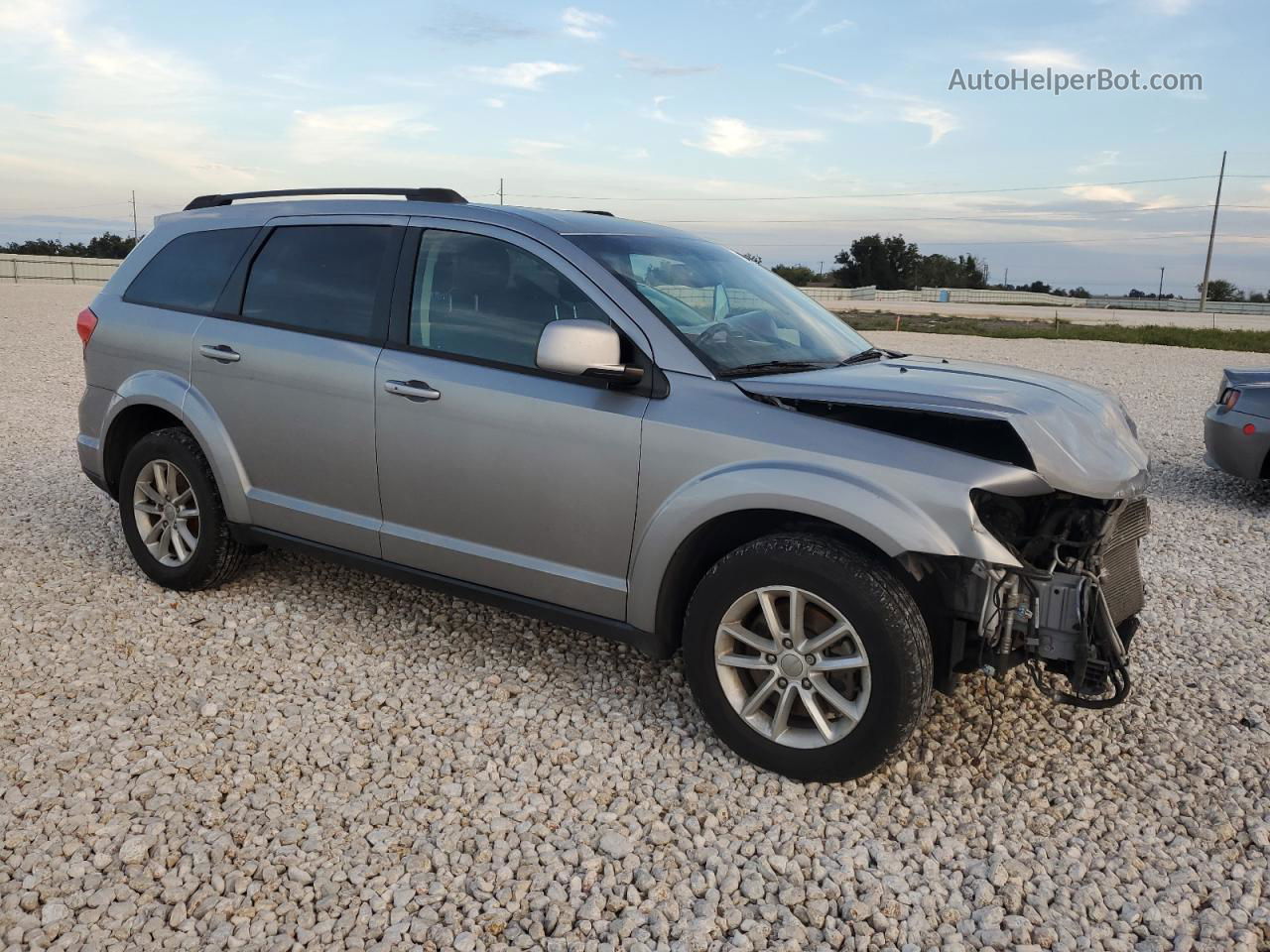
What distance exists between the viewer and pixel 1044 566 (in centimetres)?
336

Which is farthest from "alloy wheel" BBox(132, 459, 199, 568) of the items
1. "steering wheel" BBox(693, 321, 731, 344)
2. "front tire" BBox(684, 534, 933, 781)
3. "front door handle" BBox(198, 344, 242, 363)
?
"front tire" BBox(684, 534, 933, 781)

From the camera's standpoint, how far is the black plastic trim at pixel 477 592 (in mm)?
3736

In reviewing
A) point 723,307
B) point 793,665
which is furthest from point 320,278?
point 793,665

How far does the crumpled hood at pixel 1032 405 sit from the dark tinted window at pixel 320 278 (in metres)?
1.78

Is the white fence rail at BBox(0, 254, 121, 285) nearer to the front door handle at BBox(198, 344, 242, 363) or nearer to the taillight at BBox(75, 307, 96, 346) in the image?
the taillight at BBox(75, 307, 96, 346)

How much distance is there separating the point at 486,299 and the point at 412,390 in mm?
466

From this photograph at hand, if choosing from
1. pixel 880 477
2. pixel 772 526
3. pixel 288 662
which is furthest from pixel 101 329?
pixel 880 477

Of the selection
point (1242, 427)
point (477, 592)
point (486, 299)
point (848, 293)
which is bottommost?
point (477, 592)

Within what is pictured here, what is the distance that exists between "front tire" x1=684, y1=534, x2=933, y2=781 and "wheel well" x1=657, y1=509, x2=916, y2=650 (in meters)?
0.08

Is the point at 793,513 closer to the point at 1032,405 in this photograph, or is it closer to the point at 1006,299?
the point at 1032,405

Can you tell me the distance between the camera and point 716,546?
3637 millimetres

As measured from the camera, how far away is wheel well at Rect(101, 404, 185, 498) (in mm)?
5148

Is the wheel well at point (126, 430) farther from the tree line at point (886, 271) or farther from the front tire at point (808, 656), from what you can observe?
the tree line at point (886, 271)

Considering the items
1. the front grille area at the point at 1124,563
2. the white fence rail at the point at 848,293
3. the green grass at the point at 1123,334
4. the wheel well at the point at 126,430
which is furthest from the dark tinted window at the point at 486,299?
the white fence rail at the point at 848,293
